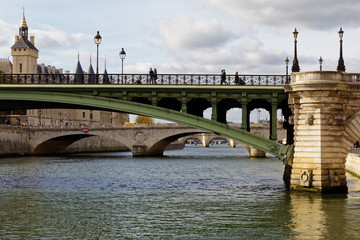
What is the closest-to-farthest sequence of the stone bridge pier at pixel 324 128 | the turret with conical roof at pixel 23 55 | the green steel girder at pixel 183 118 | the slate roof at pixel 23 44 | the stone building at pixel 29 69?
the stone bridge pier at pixel 324 128
the green steel girder at pixel 183 118
the stone building at pixel 29 69
the turret with conical roof at pixel 23 55
the slate roof at pixel 23 44

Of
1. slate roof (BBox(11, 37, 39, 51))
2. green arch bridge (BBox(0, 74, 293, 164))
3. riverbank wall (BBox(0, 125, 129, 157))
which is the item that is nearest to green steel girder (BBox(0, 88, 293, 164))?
green arch bridge (BBox(0, 74, 293, 164))

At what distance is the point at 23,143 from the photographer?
99000 mm

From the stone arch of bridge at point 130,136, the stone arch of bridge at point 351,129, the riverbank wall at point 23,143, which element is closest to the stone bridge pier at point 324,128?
the stone arch of bridge at point 351,129

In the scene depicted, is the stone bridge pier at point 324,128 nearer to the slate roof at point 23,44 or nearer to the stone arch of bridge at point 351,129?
the stone arch of bridge at point 351,129

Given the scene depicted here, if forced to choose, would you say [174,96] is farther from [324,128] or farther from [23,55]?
[23,55]

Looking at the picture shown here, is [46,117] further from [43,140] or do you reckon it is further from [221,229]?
[221,229]

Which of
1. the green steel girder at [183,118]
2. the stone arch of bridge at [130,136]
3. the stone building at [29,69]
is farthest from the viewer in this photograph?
the stone building at [29,69]

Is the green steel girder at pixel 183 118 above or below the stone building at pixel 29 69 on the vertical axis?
below

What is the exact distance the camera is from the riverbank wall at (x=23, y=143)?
90375 millimetres

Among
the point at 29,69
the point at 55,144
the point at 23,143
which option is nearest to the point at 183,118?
the point at 23,143

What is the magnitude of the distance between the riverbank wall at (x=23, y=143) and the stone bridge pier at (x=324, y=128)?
63.7 metres

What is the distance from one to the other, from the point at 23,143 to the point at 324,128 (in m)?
74.2

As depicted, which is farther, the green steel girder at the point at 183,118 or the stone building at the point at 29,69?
the stone building at the point at 29,69

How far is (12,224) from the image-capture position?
2538 centimetres
